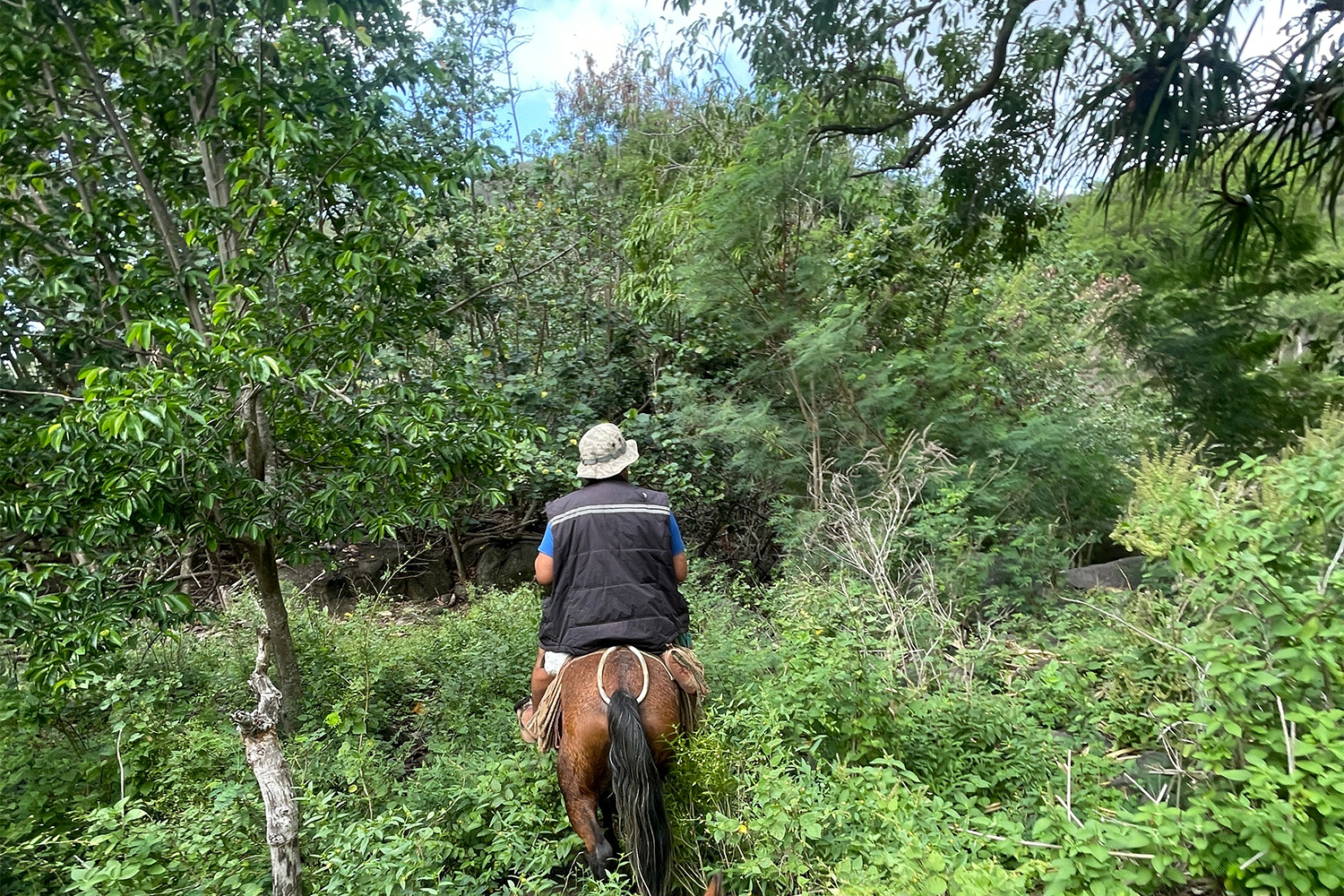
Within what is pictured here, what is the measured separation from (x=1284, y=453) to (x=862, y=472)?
3459 mm

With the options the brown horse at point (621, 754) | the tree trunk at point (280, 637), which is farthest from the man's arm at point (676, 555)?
the tree trunk at point (280, 637)

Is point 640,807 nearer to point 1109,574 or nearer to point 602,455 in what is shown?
point 602,455

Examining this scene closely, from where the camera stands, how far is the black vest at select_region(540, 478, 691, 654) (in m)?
3.17

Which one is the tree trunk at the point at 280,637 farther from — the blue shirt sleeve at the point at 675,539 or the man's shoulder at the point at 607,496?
the blue shirt sleeve at the point at 675,539

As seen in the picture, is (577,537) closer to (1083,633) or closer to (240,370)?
(240,370)

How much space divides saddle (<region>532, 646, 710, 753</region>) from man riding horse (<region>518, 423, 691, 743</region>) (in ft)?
0.20

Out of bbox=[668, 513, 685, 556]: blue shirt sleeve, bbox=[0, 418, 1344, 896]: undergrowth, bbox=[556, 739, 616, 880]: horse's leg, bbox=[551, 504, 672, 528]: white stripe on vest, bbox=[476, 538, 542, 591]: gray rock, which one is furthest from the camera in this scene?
bbox=[476, 538, 542, 591]: gray rock

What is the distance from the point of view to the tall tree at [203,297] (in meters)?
2.93

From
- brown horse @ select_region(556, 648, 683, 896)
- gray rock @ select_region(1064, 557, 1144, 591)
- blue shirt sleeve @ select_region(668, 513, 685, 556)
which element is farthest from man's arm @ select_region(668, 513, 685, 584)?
gray rock @ select_region(1064, 557, 1144, 591)

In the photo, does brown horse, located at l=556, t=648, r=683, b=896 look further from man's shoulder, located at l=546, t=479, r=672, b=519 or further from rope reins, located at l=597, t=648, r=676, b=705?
man's shoulder, located at l=546, t=479, r=672, b=519

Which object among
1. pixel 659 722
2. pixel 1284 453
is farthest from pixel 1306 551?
pixel 659 722

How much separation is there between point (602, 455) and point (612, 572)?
22.6 inches

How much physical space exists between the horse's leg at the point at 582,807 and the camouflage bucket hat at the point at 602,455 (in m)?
1.21

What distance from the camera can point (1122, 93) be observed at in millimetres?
4430
